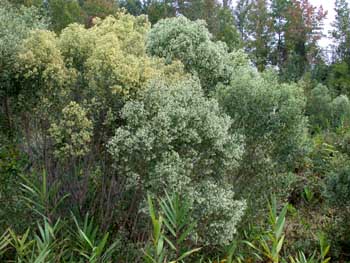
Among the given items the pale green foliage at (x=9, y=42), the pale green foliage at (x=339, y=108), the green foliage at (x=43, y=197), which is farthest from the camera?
the pale green foliage at (x=339, y=108)

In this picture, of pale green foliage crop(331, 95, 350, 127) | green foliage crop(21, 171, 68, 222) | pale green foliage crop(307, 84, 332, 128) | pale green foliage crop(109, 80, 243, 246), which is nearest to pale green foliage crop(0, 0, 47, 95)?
green foliage crop(21, 171, 68, 222)

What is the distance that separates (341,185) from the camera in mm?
7734

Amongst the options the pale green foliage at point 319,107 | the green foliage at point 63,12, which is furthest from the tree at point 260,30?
the green foliage at point 63,12

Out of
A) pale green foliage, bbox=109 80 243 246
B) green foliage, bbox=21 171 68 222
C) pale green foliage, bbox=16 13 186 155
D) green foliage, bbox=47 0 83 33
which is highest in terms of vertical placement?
green foliage, bbox=47 0 83 33

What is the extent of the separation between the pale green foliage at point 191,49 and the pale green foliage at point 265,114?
55 cm

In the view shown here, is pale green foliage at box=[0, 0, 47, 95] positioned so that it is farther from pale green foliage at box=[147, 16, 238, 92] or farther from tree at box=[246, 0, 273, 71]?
tree at box=[246, 0, 273, 71]

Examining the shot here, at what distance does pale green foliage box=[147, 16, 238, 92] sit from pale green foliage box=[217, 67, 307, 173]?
55cm

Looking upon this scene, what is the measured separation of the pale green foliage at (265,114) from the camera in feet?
23.4

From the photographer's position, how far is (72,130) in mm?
6383

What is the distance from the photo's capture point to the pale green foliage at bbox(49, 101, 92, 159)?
6.26 metres

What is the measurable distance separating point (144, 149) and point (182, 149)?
1.85 ft

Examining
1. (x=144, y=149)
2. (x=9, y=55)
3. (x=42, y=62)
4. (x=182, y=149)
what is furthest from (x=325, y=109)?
(x=9, y=55)

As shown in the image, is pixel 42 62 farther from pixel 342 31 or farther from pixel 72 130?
pixel 342 31

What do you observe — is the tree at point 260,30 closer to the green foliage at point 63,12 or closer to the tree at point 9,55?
the green foliage at point 63,12
